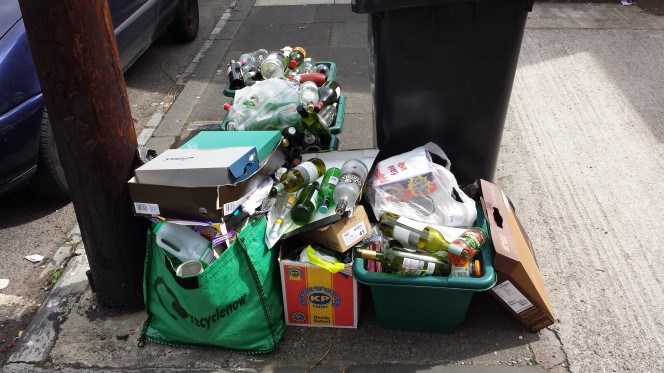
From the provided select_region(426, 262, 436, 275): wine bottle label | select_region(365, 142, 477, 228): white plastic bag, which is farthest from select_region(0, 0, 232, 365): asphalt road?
select_region(426, 262, 436, 275): wine bottle label

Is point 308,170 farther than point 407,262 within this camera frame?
Yes

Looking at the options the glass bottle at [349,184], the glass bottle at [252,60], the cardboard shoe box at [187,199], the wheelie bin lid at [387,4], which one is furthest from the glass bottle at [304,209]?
the glass bottle at [252,60]

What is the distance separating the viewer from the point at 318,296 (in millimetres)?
2822

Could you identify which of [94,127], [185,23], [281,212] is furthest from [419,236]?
[185,23]

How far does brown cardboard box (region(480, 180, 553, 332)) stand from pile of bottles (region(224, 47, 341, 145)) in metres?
1.09

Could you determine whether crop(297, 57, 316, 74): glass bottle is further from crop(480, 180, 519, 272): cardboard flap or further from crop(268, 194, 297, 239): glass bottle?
crop(480, 180, 519, 272): cardboard flap

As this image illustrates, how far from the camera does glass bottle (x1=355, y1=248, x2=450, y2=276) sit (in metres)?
2.58

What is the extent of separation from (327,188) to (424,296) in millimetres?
691

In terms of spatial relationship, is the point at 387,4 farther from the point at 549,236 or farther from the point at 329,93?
the point at 549,236

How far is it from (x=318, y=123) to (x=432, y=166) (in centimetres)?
84

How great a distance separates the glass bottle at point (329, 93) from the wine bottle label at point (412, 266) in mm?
1481

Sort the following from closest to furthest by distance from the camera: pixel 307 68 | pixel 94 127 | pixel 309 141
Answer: pixel 94 127, pixel 309 141, pixel 307 68

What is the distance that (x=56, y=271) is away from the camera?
3.46 m

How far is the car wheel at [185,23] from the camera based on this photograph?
6562 millimetres
